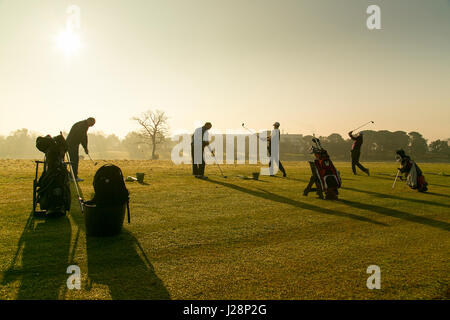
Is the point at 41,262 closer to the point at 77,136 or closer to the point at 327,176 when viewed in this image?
the point at 327,176

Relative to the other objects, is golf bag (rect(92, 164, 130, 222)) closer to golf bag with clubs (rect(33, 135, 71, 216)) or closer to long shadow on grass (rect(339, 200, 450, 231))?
golf bag with clubs (rect(33, 135, 71, 216))

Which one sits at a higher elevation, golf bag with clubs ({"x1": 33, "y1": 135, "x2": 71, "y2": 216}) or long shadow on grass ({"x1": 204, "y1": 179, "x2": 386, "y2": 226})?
golf bag with clubs ({"x1": 33, "y1": 135, "x2": 71, "y2": 216})

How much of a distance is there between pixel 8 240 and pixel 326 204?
856 cm

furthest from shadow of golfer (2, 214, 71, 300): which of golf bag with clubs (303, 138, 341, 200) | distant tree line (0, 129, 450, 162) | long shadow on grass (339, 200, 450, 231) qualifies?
A: distant tree line (0, 129, 450, 162)

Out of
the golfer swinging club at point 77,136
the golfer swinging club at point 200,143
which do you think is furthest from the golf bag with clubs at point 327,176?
the golfer swinging club at point 77,136

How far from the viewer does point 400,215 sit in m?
7.97

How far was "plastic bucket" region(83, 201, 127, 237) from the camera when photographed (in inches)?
214

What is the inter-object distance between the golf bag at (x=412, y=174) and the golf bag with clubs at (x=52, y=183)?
1325 cm

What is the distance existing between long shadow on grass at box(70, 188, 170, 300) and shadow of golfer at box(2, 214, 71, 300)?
399 mm

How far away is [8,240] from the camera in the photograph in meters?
5.29

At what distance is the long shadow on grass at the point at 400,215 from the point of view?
23.2 feet

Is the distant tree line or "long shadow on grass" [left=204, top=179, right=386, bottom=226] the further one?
the distant tree line
